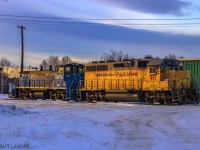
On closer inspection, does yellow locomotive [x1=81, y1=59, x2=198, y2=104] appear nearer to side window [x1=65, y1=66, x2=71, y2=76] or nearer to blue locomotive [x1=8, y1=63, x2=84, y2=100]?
blue locomotive [x1=8, y1=63, x2=84, y2=100]

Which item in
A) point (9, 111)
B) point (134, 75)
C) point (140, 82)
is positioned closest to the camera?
point (9, 111)

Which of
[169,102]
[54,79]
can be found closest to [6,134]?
[169,102]

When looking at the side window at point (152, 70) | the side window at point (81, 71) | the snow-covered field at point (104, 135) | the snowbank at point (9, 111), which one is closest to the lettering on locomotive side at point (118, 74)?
the side window at point (152, 70)

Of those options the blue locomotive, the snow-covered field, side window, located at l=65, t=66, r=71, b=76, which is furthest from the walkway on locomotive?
the snow-covered field

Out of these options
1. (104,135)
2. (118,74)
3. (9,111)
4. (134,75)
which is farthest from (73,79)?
(104,135)

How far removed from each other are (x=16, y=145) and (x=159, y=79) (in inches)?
905

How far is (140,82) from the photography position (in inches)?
1326

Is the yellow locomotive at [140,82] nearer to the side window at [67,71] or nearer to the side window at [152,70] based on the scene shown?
the side window at [152,70]

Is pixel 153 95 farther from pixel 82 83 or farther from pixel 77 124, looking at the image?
pixel 77 124

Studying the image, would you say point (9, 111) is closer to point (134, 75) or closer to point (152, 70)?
point (152, 70)

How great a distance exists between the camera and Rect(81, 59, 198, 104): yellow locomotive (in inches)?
1249

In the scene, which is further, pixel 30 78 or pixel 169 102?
pixel 30 78

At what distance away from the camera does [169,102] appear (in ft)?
104

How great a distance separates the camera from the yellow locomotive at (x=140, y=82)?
31.7 metres
